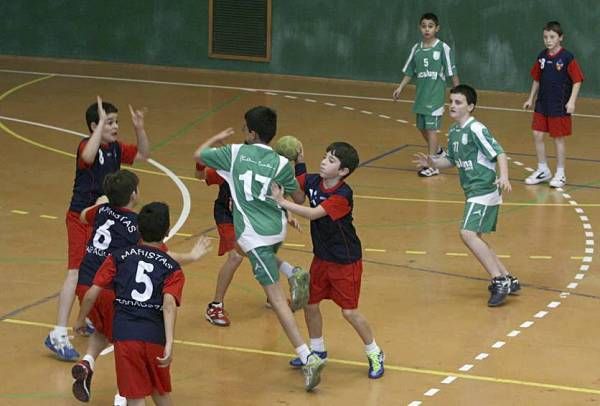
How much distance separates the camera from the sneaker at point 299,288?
859cm

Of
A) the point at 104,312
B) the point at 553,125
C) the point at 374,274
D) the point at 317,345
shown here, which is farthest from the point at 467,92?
the point at 553,125

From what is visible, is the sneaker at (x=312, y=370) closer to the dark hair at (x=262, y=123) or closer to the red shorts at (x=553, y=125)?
the dark hair at (x=262, y=123)

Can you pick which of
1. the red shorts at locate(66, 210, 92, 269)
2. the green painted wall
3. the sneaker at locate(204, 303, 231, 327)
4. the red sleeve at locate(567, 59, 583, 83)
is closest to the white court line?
the sneaker at locate(204, 303, 231, 327)

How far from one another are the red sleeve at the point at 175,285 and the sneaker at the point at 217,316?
2372mm

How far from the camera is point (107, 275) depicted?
7.60 metres

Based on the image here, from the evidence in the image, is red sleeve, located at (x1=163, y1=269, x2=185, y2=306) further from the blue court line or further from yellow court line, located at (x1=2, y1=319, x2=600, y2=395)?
the blue court line

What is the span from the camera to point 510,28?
20328mm

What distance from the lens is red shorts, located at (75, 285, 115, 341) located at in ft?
27.3

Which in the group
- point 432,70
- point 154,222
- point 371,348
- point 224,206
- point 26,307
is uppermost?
point 432,70

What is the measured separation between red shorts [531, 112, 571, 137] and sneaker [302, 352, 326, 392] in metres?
6.86

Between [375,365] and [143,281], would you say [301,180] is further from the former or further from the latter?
[143,281]

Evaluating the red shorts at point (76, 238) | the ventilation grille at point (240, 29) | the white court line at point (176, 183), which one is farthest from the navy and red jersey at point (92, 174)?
the ventilation grille at point (240, 29)

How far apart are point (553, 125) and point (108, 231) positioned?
24.1 ft

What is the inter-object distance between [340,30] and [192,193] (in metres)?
8.12
